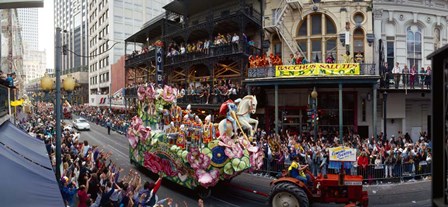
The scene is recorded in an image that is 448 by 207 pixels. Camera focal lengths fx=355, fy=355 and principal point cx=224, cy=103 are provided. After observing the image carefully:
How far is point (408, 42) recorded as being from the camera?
2520 centimetres

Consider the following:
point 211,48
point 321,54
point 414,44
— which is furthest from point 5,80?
point 414,44

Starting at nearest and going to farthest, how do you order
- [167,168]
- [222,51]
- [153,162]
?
[167,168]
[153,162]
[222,51]

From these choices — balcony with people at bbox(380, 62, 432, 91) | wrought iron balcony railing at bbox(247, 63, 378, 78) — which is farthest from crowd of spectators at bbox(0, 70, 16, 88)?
balcony with people at bbox(380, 62, 432, 91)

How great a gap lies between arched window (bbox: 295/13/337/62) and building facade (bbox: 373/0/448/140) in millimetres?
2930

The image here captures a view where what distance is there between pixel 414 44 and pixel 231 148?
783 inches

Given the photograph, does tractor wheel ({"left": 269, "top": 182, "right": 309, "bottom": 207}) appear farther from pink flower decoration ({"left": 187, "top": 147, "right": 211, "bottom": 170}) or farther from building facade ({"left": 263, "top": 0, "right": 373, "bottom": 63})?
building facade ({"left": 263, "top": 0, "right": 373, "bottom": 63})

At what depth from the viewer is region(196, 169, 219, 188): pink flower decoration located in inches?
469

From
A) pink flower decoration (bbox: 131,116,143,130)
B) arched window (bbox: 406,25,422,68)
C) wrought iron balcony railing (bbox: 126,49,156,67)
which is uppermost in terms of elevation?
wrought iron balcony railing (bbox: 126,49,156,67)

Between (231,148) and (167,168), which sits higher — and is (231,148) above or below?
above

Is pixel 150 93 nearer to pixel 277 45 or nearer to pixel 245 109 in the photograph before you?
pixel 245 109

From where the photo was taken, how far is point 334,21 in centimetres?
2427

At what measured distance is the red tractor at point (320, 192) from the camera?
35.0 ft

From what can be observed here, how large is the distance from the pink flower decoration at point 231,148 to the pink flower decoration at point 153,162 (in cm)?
392

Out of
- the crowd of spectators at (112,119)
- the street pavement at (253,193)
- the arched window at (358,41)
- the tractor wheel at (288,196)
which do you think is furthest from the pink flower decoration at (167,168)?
the crowd of spectators at (112,119)
